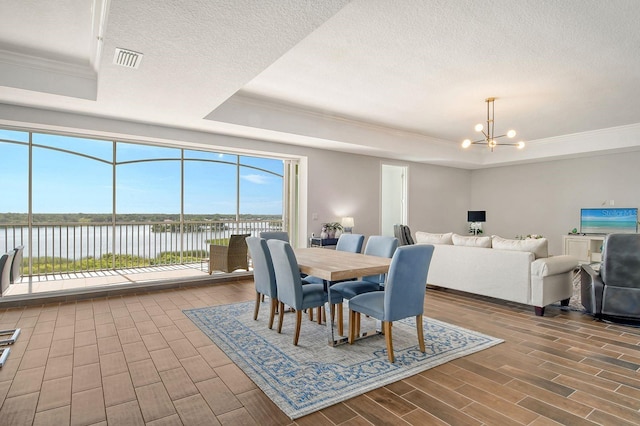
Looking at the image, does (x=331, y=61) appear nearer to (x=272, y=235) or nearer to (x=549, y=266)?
(x=272, y=235)

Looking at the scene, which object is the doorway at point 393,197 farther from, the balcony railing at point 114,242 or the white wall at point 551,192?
the balcony railing at point 114,242

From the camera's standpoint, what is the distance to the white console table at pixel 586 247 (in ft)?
23.5

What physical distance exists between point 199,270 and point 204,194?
58.1 inches

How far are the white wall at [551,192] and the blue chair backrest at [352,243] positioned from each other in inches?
244

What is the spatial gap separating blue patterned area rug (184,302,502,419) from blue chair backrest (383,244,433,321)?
1.33ft

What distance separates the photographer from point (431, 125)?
6.59 metres

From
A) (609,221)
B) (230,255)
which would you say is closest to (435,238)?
(230,255)

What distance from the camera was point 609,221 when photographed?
23.9 ft

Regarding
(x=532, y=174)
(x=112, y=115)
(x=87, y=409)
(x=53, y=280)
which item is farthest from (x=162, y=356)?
(x=532, y=174)

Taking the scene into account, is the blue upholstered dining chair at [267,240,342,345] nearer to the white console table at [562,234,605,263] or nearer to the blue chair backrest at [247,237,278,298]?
the blue chair backrest at [247,237,278,298]

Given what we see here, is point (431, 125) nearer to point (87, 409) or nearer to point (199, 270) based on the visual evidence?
point (199, 270)

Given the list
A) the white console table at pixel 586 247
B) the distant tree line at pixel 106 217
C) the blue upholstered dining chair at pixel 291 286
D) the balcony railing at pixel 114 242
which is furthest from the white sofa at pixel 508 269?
the distant tree line at pixel 106 217

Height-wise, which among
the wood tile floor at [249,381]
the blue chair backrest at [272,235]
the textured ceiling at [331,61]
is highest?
the textured ceiling at [331,61]

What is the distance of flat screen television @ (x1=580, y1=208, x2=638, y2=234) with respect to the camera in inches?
276
